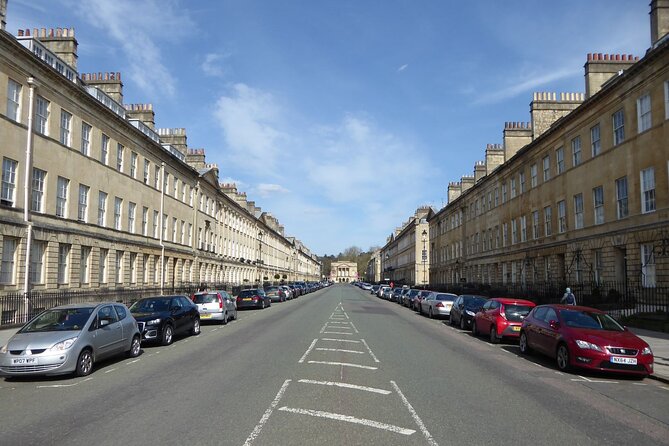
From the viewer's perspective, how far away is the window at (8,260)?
21188 millimetres

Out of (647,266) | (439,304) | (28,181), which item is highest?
(28,181)

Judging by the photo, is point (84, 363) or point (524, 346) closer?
point (84, 363)

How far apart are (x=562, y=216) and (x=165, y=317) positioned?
2577 cm

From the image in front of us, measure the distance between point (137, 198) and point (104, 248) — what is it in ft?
19.8

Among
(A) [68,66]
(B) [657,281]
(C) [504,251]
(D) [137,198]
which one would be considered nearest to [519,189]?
(C) [504,251]

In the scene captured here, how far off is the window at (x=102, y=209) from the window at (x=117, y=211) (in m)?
1.41

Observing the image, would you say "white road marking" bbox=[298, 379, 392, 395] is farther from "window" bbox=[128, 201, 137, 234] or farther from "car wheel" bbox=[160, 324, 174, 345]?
"window" bbox=[128, 201, 137, 234]

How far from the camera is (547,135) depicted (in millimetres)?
34125

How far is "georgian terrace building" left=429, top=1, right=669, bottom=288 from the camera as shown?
73.6 ft

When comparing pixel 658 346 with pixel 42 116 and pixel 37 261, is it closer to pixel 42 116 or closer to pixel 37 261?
pixel 37 261

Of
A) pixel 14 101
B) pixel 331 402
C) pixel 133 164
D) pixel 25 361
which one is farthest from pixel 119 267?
pixel 331 402

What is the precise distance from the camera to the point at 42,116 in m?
24.4

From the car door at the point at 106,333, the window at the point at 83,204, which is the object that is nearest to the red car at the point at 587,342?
the car door at the point at 106,333

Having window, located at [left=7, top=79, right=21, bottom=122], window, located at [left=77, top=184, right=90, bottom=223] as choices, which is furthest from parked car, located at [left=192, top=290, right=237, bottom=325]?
window, located at [left=7, top=79, right=21, bottom=122]
